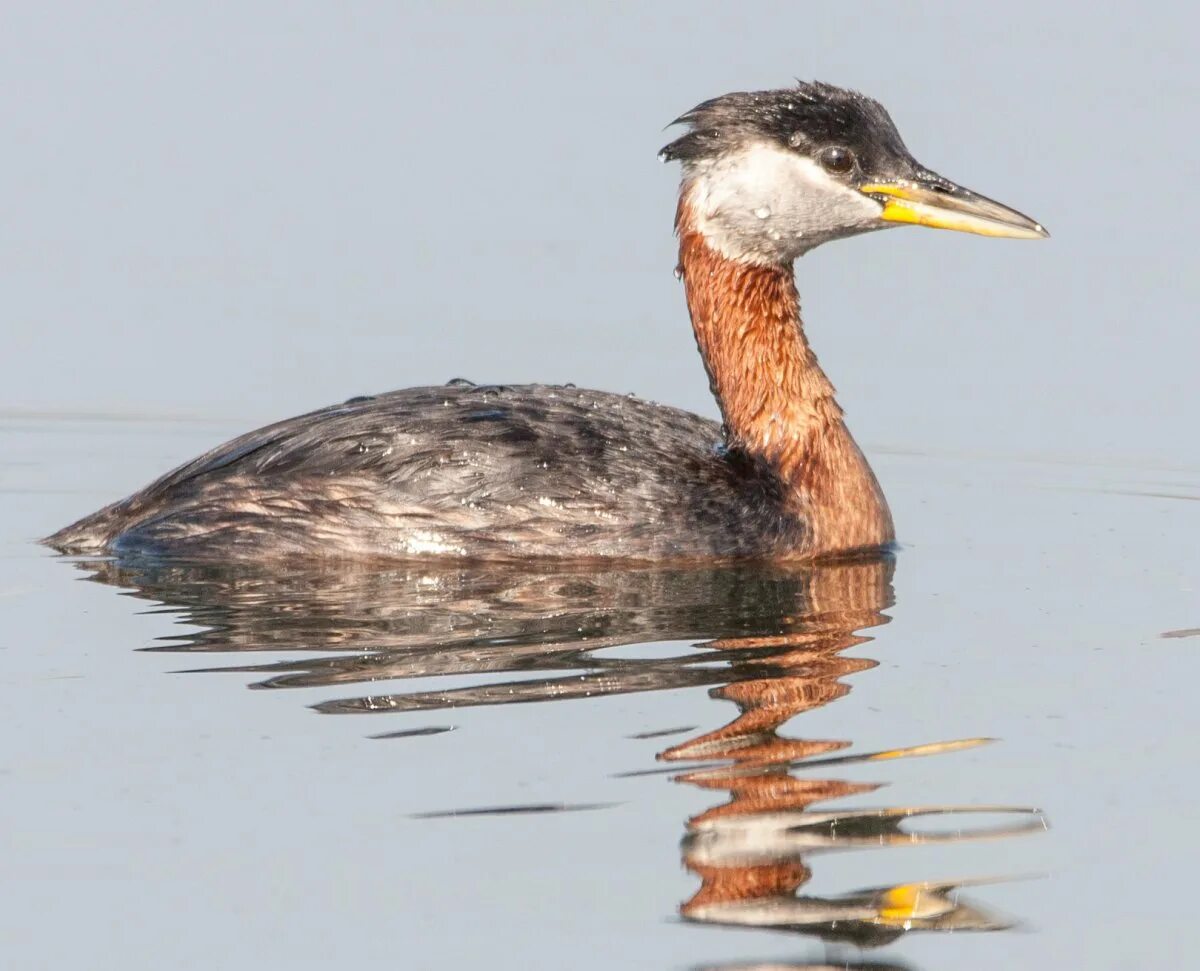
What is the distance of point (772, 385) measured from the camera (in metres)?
10.6

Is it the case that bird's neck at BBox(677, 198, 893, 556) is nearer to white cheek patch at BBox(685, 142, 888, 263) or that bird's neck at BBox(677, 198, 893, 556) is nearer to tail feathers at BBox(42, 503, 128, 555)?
white cheek patch at BBox(685, 142, 888, 263)

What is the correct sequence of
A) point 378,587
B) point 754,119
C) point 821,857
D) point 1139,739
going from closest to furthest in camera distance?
1. point 821,857
2. point 1139,739
3. point 378,587
4. point 754,119

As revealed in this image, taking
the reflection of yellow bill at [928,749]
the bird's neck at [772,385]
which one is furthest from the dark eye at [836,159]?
the reflection of yellow bill at [928,749]

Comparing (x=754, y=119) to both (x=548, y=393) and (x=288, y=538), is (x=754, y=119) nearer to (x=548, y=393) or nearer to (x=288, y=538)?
(x=548, y=393)

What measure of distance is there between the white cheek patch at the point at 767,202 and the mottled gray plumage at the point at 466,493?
3.45 ft

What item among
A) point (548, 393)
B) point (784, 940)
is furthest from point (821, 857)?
point (548, 393)

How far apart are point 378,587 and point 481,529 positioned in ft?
1.85

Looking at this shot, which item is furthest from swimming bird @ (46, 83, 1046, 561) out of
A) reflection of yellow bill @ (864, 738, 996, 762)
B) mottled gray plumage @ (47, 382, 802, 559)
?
reflection of yellow bill @ (864, 738, 996, 762)

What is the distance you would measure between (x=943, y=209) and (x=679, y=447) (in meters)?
1.70

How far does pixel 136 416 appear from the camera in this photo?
43.4 ft

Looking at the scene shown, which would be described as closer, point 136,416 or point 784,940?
point 784,940

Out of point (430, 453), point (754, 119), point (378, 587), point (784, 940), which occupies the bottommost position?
point (784, 940)

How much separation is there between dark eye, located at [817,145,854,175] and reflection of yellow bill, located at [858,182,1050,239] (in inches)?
5.0

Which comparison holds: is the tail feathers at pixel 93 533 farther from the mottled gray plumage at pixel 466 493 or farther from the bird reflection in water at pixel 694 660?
the bird reflection in water at pixel 694 660
